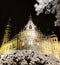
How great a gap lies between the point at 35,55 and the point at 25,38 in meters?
37.8

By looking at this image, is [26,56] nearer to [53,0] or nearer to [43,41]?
[53,0]

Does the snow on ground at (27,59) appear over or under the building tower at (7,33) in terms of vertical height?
under

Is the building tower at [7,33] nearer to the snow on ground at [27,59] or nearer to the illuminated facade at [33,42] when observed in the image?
the illuminated facade at [33,42]

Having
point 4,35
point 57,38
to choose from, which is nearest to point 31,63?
point 57,38

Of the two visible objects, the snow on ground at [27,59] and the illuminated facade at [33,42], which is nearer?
the snow on ground at [27,59]

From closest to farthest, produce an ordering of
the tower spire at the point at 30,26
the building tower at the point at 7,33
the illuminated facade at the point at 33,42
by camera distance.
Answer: the illuminated facade at the point at 33,42 → the tower spire at the point at 30,26 → the building tower at the point at 7,33

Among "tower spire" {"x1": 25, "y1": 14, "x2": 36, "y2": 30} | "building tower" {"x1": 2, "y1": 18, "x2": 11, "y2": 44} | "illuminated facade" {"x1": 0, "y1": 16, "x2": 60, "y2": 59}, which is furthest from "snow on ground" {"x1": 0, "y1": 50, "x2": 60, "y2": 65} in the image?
"building tower" {"x1": 2, "y1": 18, "x2": 11, "y2": 44}

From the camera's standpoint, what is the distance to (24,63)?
1959 cm

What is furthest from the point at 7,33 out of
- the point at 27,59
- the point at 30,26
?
the point at 27,59

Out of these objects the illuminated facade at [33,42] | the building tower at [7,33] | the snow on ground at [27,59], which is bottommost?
the snow on ground at [27,59]

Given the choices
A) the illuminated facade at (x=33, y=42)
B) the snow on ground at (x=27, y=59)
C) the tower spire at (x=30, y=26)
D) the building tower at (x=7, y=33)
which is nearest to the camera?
the snow on ground at (x=27, y=59)

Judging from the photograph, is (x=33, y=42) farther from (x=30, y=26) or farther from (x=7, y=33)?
(x=7, y=33)

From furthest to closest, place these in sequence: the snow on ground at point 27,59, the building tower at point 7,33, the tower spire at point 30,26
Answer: the building tower at point 7,33
the tower spire at point 30,26
the snow on ground at point 27,59

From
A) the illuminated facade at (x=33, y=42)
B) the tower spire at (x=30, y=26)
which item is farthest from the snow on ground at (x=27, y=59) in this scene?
the tower spire at (x=30, y=26)
